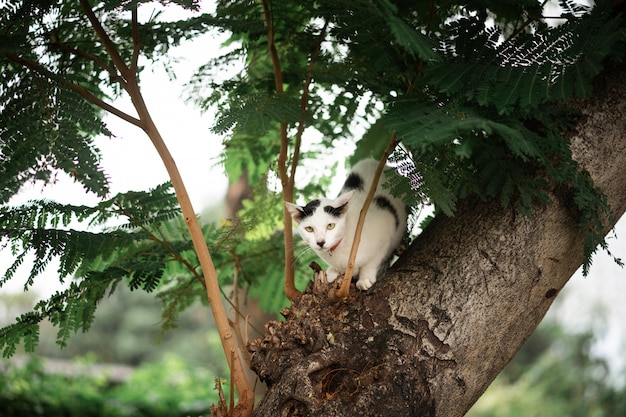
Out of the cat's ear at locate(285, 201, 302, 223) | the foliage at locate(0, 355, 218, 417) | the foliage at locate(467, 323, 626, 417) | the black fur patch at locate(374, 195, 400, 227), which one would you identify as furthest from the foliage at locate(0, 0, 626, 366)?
the foliage at locate(467, 323, 626, 417)

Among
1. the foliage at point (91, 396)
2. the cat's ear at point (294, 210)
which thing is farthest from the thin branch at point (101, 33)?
the foliage at point (91, 396)

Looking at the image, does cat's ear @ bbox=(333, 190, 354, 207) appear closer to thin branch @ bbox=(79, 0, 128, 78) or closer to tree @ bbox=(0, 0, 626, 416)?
tree @ bbox=(0, 0, 626, 416)

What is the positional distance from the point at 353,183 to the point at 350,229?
279 millimetres

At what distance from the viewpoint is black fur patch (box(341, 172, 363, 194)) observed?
2712mm

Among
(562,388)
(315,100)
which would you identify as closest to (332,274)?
(315,100)

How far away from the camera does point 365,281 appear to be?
88.9 inches

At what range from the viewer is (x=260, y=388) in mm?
6824

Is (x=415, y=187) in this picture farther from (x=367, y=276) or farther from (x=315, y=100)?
(x=315, y=100)

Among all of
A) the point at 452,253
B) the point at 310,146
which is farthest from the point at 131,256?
the point at 452,253

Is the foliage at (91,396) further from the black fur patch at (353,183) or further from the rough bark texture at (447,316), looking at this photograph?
the rough bark texture at (447,316)

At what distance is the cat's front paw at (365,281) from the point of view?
217cm

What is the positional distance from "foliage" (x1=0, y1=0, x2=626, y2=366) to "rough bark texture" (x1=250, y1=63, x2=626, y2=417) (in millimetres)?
105

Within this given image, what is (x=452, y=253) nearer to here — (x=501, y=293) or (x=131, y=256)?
(x=501, y=293)

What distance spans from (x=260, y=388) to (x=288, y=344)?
16.8 feet
